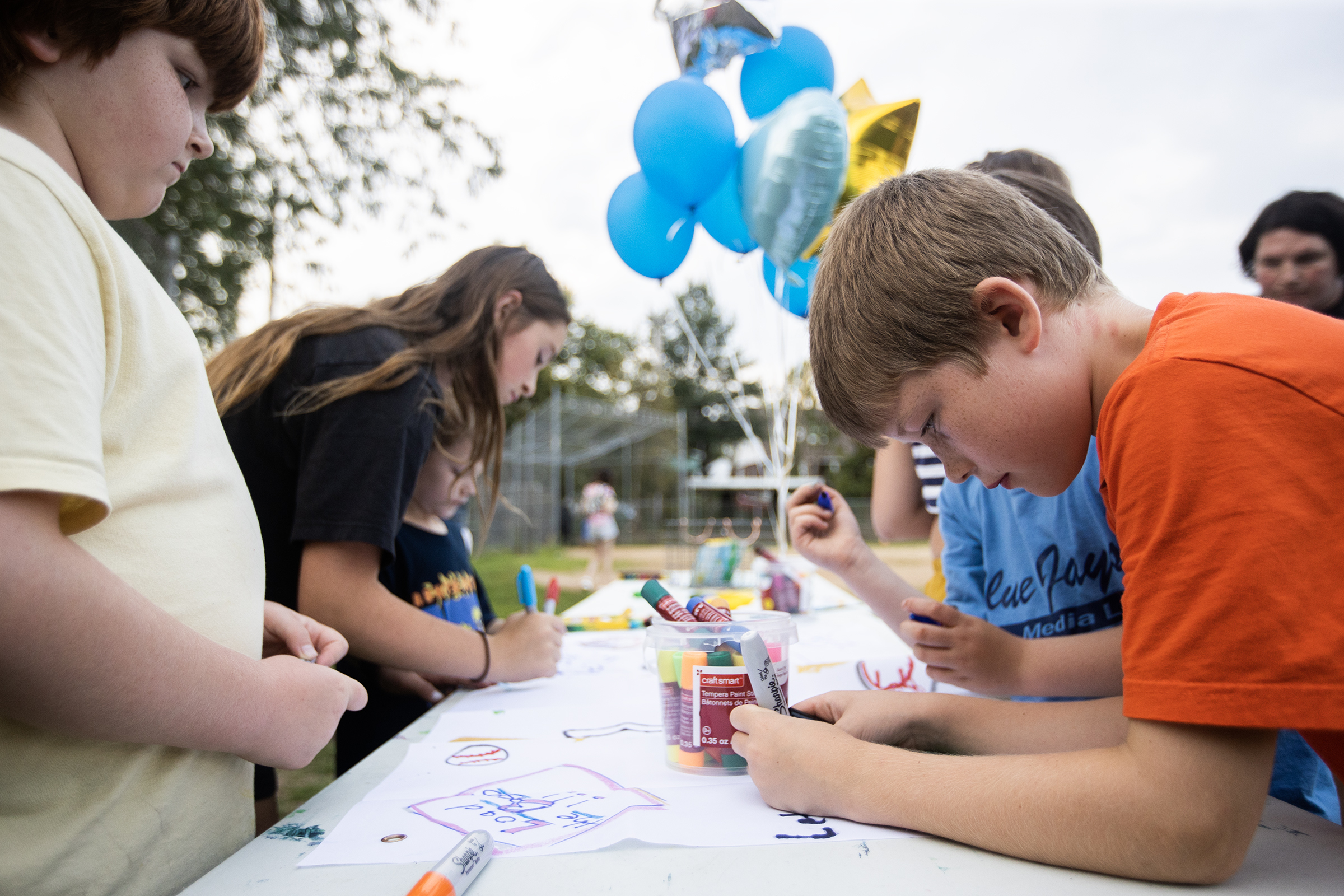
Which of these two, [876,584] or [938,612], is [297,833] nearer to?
[938,612]

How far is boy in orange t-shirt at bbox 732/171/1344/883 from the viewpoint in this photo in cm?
61

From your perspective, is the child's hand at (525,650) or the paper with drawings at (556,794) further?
the child's hand at (525,650)

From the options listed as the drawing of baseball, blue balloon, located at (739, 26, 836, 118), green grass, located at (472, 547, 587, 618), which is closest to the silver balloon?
blue balloon, located at (739, 26, 836, 118)

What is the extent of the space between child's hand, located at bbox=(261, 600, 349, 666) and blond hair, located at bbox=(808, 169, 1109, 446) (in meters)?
0.73

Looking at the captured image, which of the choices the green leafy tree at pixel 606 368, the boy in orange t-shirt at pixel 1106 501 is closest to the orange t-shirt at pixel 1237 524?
the boy in orange t-shirt at pixel 1106 501

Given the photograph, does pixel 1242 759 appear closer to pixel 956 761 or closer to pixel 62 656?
A: pixel 956 761

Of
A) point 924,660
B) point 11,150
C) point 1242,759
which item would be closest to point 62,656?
point 11,150

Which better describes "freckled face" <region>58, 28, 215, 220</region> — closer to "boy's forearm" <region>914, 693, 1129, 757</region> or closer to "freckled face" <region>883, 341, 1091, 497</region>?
"freckled face" <region>883, 341, 1091, 497</region>

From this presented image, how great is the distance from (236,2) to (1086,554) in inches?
54.1

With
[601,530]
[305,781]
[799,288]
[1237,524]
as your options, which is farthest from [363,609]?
[601,530]

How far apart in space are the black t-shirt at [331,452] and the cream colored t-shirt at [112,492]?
0.43 metres

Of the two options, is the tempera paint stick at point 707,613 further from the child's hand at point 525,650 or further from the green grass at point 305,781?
the green grass at point 305,781

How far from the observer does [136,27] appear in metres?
0.71

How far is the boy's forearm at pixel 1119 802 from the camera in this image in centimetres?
65
